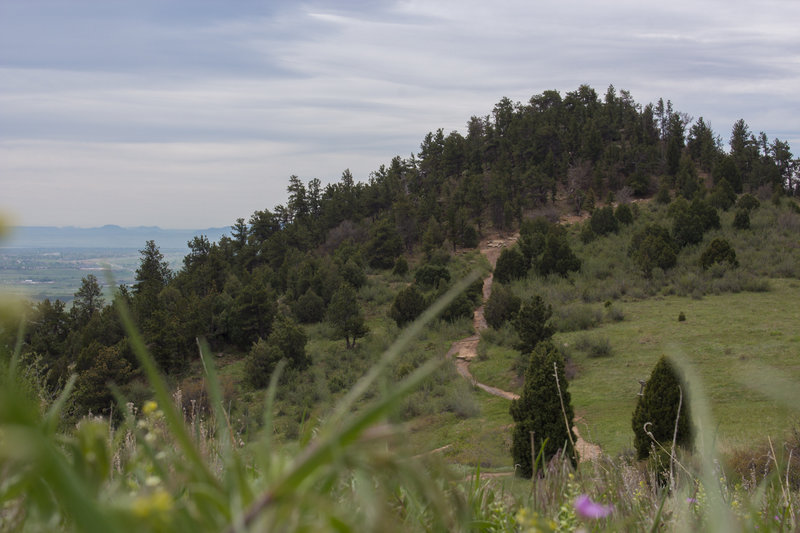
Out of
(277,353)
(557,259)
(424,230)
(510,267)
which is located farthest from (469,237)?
A: (277,353)

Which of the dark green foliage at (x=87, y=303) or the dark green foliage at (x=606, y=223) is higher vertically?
the dark green foliage at (x=606, y=223)

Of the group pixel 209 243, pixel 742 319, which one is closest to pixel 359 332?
pixel 742 319

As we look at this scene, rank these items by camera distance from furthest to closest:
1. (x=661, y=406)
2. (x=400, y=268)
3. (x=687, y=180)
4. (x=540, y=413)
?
(x=687, y=180) < (x=400, y=268) < (x=540, y=413) < (x=661, y=406)

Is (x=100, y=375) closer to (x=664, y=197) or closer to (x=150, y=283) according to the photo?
(x=150, y=283)

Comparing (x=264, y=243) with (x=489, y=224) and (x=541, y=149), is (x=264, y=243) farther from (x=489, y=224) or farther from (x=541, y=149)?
(x=541, y=149)

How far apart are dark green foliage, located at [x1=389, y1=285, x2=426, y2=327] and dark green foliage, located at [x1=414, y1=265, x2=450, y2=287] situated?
479 centimetres

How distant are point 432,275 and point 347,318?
23.9 feet

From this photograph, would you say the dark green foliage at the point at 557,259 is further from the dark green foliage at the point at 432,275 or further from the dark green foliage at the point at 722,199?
the dark green foliage at the point at 722,199

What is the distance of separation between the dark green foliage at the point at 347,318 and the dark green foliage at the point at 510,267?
28.1ft

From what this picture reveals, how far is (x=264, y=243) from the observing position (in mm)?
37312

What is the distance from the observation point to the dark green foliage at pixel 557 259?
1062 inches

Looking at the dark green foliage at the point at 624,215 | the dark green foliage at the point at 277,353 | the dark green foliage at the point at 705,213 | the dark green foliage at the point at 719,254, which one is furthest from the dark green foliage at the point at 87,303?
the dark green foliage at the point at 705,213

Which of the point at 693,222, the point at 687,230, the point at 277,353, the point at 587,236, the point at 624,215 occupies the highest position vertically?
the point at 624,215

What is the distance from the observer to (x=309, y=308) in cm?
2750
